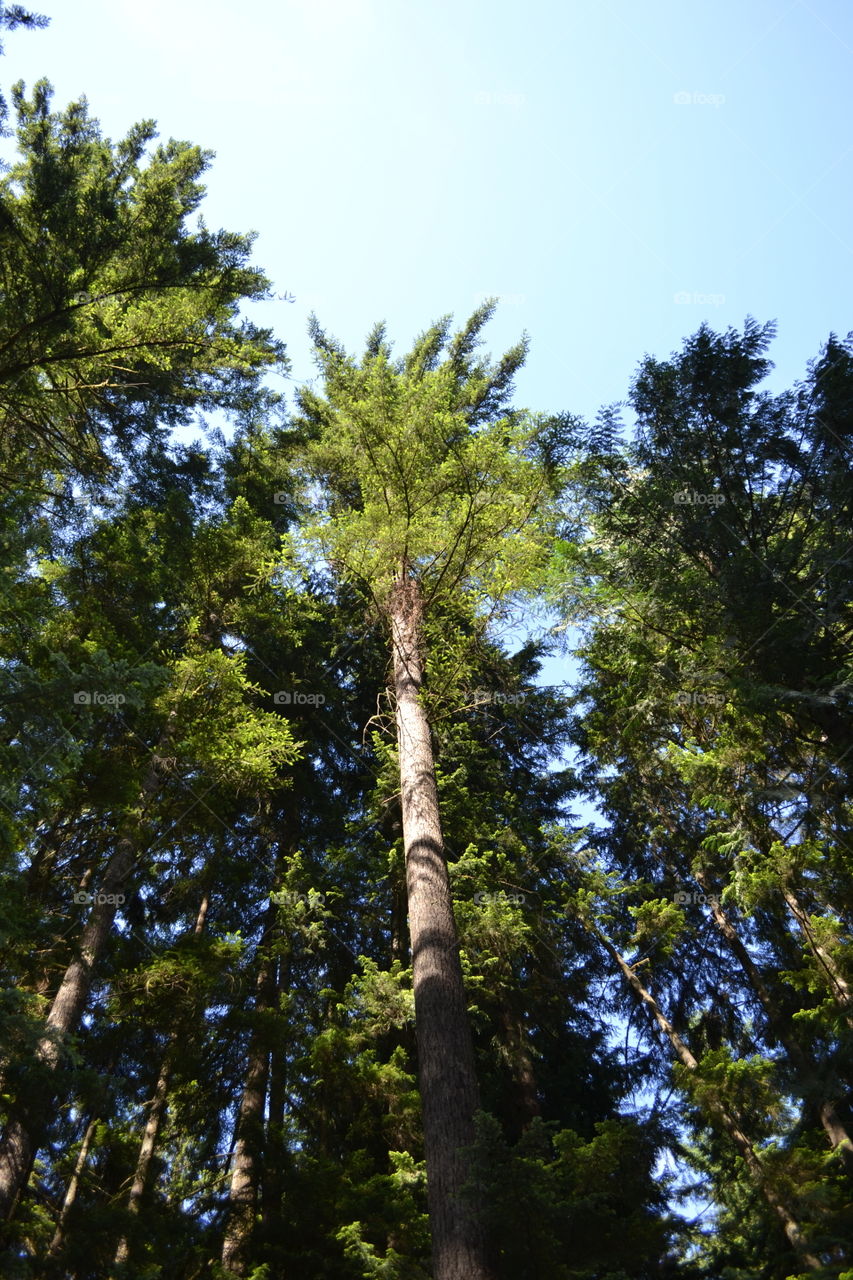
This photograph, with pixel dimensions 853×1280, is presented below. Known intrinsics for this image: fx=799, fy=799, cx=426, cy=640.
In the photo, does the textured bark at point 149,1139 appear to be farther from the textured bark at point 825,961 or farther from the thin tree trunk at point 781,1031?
the textured bark at point 825,961

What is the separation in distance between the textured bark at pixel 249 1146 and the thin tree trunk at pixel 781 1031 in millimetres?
5239

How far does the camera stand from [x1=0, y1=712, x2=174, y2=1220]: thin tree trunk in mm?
5605

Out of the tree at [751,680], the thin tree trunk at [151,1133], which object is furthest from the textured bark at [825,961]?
the thin tree trunk at [151,1133]

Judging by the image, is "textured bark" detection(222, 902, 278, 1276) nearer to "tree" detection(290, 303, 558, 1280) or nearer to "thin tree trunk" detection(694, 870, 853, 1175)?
"tree" detection(290, 303, 558, 1280)

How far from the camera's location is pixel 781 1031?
9586 millimetres

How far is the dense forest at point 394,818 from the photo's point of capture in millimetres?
6461

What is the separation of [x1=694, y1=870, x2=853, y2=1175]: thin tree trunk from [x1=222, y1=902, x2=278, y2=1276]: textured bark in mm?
5239

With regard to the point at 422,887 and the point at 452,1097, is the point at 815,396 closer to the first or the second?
the point at 422,887

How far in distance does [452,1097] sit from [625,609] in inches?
212

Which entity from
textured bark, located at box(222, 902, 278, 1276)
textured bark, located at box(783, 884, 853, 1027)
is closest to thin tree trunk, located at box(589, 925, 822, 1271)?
textured bark, located at box(783, 884, 853, 1027)

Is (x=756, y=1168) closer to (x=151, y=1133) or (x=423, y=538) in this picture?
(x=151, y=1133)

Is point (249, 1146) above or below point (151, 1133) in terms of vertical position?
below

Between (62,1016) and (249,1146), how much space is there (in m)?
2.21

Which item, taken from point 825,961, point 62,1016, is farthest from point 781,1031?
point 62,1016
